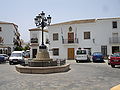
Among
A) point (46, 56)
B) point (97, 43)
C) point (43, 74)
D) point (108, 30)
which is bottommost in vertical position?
point (43, 74)

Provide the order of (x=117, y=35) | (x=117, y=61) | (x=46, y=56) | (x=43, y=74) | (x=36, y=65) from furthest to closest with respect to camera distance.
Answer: (x=117, y=35) < (x=117, y=61) < (x=46, y=56) < (x=36, y=65) < (x=43, y=74)

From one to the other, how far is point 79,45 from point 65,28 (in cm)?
399

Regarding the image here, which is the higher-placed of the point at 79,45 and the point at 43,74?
the point at 79,45

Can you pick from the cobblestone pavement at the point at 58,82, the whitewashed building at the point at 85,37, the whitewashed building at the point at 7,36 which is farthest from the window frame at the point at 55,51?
the cobblestone pavement at the point at 58,82

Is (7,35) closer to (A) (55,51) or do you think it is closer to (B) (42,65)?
(A) (55,51)

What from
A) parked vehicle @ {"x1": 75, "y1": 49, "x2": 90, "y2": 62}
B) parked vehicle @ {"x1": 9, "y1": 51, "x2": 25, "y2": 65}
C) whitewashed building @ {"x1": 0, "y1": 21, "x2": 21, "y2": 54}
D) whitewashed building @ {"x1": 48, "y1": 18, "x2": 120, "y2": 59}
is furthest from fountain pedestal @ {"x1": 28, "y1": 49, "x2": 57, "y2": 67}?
whitewashed building @ {"x1": 0, "y1": 21, "x2": 21, "y2": 54}

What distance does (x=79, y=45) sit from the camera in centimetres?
3412

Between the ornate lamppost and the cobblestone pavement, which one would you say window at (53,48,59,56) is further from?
the cobblestone pavement

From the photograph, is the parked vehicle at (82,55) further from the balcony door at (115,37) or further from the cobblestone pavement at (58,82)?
the cobblestone pavement at (58,82)

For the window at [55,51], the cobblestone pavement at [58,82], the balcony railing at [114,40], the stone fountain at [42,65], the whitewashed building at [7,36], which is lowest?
the cobblestone pavement at [58,82]

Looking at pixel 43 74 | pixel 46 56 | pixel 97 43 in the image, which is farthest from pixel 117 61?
pixel 97 43

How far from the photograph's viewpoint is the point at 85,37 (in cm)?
3409

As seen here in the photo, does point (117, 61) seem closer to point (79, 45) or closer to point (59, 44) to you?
point (79, 45)

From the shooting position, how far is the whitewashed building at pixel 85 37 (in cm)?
3244
